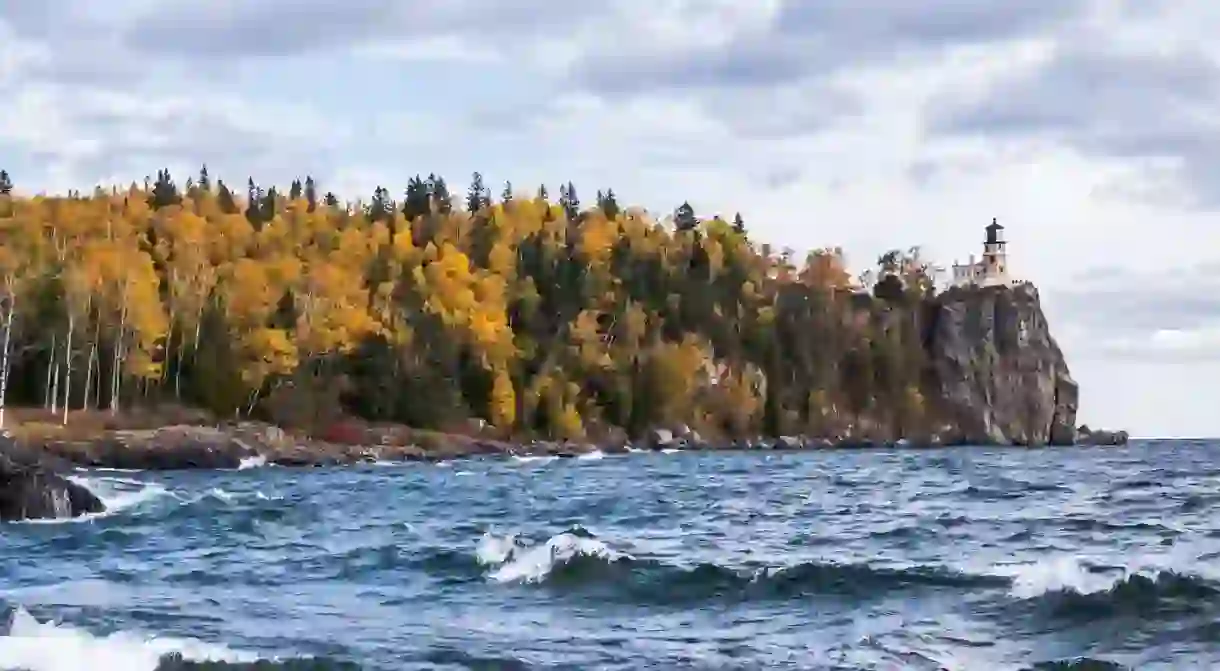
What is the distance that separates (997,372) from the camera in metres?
165

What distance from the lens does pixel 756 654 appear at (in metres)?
17.0

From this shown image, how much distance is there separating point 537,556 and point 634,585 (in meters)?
2.53

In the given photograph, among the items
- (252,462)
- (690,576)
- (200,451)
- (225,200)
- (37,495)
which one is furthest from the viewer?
(225,200)

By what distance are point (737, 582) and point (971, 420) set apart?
470 feet

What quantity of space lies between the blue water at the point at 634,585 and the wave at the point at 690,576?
0.06m

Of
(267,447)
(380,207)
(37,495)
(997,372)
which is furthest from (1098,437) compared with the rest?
(37,495)

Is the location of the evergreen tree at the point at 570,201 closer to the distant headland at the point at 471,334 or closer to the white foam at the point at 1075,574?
the distant headland at the point at 471,334

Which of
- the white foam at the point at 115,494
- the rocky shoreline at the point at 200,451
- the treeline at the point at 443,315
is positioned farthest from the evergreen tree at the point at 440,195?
the white foam at the point at 115,494

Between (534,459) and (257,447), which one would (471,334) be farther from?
(257,447)

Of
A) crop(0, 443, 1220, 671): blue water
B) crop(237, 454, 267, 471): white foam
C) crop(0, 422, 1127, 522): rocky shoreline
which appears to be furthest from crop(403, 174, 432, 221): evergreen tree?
crop(0, 443, 1220, 671): blue water

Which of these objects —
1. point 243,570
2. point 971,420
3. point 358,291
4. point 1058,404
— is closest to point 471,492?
point 243,570

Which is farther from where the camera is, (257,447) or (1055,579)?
(257,447)

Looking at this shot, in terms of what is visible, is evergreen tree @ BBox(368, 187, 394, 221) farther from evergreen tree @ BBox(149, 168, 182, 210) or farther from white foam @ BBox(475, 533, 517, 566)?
white foam @ BBox(475, 533, 517, 566)

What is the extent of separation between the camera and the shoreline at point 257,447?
72562 millimetres
